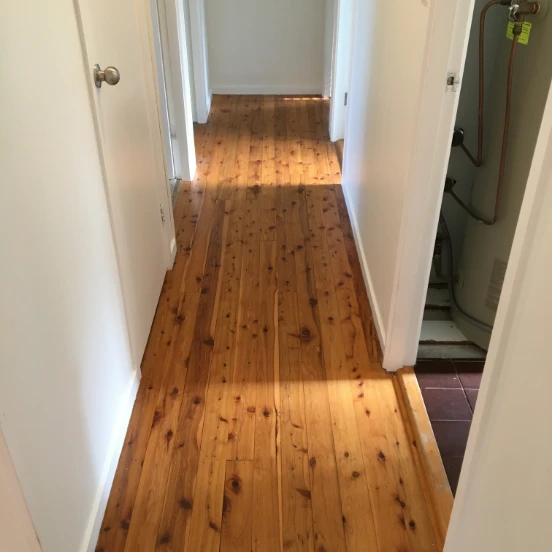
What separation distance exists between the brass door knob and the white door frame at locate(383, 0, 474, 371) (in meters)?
0.85

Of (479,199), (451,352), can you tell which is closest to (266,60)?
(479,199)

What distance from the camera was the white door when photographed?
63.9 inches

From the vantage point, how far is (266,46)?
16.1 feet

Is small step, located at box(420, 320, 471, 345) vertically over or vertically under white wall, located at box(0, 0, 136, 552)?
under

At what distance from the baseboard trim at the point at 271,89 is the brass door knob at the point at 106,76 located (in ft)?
12.2

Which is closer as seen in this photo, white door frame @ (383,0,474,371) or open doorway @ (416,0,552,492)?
white door frame @ (383,0,474,371)

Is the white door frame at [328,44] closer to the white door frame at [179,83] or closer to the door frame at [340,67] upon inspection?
the door frame at [340,67]

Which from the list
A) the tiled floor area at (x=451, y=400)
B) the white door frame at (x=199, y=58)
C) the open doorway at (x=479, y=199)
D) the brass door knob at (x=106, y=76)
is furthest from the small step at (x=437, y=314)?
the white door frame at (x=199, y=58)

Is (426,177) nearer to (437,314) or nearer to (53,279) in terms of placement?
(437,314)

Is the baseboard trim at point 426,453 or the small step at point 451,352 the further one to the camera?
the small step at point 451,352

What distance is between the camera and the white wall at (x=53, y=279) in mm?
1066

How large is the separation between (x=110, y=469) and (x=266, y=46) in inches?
163

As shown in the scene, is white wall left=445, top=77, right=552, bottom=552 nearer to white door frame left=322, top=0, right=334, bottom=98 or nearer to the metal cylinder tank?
the metal cylinder tank

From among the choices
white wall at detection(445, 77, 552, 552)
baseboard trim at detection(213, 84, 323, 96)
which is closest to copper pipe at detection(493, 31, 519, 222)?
white wall at detection(445, 77, 552, 552)
